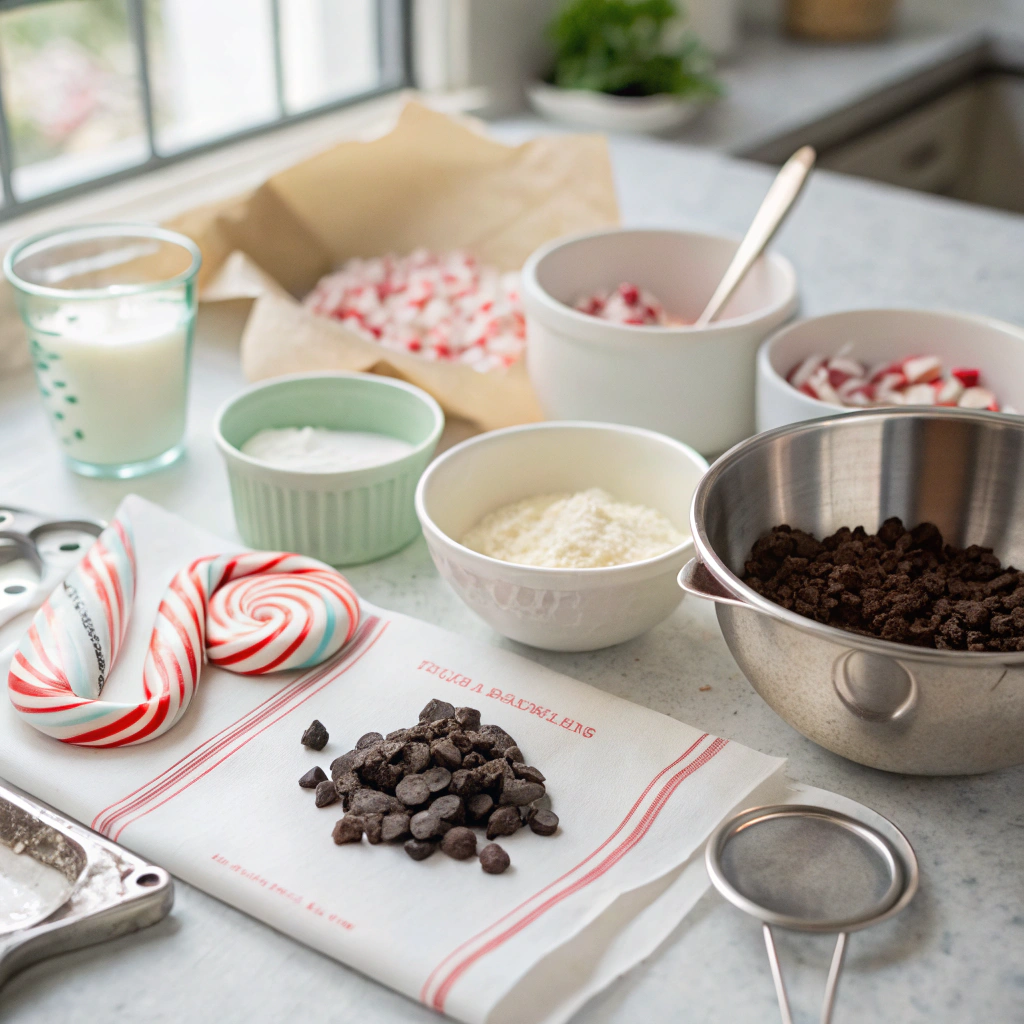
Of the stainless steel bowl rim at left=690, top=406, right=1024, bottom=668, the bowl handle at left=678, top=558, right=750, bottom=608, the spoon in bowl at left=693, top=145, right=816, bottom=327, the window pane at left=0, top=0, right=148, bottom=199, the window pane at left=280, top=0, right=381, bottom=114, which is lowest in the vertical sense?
the window pane at left=0, top=0, right=148, bottom=199

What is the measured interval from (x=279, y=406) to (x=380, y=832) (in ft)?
1.50

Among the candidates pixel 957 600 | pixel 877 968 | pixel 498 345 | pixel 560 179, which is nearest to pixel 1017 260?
pixel 560 179

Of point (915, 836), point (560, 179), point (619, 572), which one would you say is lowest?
point (915, 836)

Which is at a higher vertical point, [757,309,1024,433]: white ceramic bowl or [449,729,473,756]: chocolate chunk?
[757,309,1024,433]: white ceramic bowl

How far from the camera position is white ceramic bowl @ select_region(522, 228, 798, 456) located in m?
0.97

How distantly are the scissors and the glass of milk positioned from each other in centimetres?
11

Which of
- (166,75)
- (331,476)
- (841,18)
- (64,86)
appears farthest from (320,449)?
(64,86)

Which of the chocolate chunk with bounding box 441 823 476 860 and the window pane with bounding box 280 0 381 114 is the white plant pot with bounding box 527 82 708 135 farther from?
the chocolate chunk with bounding box 441 823 476 860

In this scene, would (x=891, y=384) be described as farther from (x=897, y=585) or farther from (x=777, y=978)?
(x=777, y=978)

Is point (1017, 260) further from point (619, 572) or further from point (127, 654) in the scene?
point (127, 654)

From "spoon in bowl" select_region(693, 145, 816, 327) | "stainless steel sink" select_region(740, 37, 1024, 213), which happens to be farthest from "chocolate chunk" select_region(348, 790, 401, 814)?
"stainless steel sink" select_region(740, 37, 1024, 213)

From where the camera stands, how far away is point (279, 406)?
970mm

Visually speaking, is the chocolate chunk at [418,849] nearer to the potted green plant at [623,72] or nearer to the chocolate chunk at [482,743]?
the chocolate chunk at [482,743]

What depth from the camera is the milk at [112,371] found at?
3.09 feet
